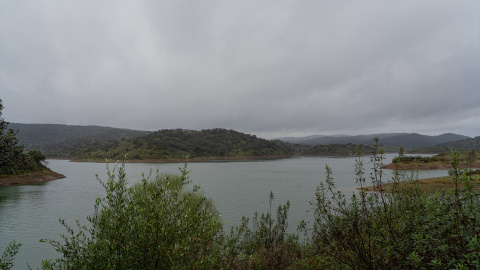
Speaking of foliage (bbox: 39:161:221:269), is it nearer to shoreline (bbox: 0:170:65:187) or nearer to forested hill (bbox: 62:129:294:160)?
shoreline (bbox: 0:170:65:187)

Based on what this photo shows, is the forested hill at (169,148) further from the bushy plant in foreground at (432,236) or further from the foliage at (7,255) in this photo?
the bushy plant in foreground at (432,236)

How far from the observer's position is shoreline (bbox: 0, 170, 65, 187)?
159 ft

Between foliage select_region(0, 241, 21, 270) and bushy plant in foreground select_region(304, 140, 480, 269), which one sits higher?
bushy plant in foreground select_region(304, 140, 480, 269)

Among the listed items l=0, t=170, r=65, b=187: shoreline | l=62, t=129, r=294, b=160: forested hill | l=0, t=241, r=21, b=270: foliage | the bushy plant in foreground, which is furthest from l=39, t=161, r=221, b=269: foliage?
l=62, t=129, r=294, b=160: forested hill

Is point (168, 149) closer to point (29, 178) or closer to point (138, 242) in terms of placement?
point (29, 178)

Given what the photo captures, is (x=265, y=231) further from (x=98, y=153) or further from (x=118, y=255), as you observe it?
(x=98, y=153)

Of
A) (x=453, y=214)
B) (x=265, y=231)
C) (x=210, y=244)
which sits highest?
(x=453, y=214)

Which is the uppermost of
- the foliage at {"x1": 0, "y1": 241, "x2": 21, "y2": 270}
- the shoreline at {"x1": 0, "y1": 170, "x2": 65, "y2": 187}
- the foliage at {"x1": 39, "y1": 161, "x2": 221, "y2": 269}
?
the foliage at {"x1": 39, "y1": 161, "x2": 221, "y2": 269}

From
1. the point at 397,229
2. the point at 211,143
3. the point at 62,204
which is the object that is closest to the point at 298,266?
the point at 397,229

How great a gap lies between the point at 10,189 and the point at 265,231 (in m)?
54.0

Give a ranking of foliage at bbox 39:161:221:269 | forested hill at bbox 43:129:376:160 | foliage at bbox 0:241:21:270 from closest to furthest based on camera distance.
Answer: foliage at bbox 39:161:221:269 < foliage at bbox 0:241:21:270 < forested hill at bbox 43:129:376:160

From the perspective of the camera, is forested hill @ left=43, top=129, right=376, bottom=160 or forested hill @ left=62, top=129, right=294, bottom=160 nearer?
forested hill @ left=62, top=129, right=294, bottom=160

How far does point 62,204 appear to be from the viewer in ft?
111

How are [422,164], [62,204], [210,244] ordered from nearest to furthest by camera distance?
[210,244]
[62,204]
[422,164]
